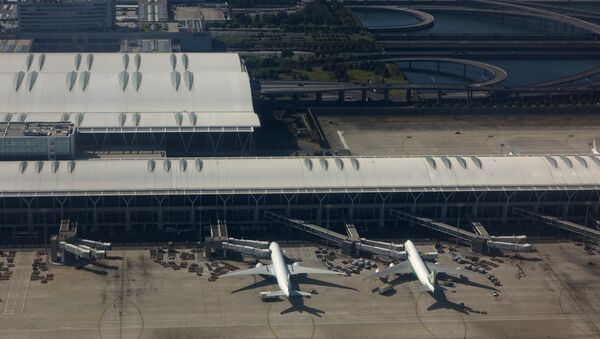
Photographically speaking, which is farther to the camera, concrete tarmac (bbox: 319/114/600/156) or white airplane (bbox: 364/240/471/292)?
concrete tarmac (bbox: 319/114/600/156)

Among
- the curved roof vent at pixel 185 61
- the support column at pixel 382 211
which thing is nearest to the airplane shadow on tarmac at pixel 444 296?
the support column at pixel 382 211

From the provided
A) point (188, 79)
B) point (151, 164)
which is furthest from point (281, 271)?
point (188, 79)

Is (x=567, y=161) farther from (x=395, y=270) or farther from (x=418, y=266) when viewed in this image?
(x=395, y=270)

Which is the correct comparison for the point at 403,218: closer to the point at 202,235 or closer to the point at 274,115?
the point at 202,235

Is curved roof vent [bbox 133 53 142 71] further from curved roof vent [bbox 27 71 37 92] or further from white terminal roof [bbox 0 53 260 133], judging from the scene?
curved roof vent [bbox 27 71 37 92]

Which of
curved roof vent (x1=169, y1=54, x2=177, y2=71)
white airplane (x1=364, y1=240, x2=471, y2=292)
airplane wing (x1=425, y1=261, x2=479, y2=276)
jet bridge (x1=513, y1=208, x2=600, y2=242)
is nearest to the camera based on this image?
white airplane (x1=364, y1=240, x2=471, y2=292)

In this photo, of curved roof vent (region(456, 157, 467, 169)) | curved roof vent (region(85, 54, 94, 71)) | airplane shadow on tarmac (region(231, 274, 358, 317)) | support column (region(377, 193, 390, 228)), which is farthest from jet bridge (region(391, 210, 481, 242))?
curved roof vent (region(85, 54, 94, 71))

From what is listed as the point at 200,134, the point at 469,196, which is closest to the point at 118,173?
the point at 200,134
